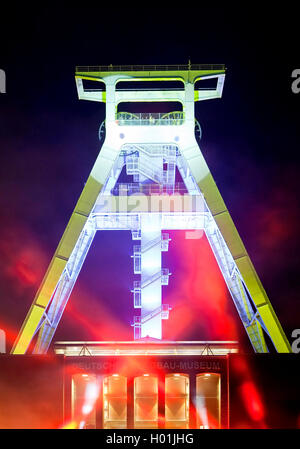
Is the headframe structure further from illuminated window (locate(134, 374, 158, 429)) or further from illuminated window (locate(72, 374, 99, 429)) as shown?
illuminated window (locate(134, 374, 158, 429))

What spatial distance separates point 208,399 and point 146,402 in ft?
8.08

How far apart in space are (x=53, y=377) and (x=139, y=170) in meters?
10.9

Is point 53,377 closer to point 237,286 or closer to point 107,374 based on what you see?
point 107,374

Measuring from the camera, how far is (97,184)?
28156 millimetres

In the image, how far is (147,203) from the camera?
29.1m

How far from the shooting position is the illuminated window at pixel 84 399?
24483 mm

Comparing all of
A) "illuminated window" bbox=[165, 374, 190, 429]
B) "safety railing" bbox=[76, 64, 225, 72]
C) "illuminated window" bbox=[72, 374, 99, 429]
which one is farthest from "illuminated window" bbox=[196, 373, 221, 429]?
"safety railing" bbox=[76, 64, 225, 72]

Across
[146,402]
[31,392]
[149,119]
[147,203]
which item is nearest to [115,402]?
[146,402]

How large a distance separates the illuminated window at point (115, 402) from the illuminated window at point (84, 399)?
0.43m

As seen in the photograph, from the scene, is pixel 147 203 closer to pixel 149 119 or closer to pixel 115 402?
pixel 149 119

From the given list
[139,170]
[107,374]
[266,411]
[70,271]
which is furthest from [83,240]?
[266,411]

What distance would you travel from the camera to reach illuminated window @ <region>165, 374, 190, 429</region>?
80.4 ft
